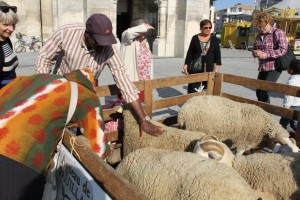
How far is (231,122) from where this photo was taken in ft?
11.6

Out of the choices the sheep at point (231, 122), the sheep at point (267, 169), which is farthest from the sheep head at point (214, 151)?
the sheep at point (231, 122)

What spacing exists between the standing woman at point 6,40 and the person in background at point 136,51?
1729 millimetres

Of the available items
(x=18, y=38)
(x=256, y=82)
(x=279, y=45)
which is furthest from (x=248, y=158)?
(x=18, y=38)

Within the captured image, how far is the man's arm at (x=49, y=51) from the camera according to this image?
2611mm

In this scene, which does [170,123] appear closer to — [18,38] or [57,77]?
[57,77]

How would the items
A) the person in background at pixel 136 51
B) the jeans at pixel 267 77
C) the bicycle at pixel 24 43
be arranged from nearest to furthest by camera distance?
the person in background at pixel 136 51
the jeans at pixel 267 77
the bicycle at pixel 24 43

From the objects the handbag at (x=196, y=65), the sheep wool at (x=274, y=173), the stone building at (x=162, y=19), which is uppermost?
the stone building at (x=162, y=19)

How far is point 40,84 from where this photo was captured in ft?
5.07

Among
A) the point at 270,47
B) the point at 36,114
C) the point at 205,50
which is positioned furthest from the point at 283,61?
the point at 36,114

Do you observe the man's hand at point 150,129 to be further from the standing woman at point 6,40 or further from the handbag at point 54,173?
the standing woman at point 6,40

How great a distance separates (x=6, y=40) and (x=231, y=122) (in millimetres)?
2474

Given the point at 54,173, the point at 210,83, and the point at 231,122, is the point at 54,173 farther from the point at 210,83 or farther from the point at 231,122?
the point at 210,83

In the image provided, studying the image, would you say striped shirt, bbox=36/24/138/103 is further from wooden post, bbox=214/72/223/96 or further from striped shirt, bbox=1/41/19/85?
wooden post, bbox=214/72/223/96

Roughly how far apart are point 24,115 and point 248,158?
1707mm
